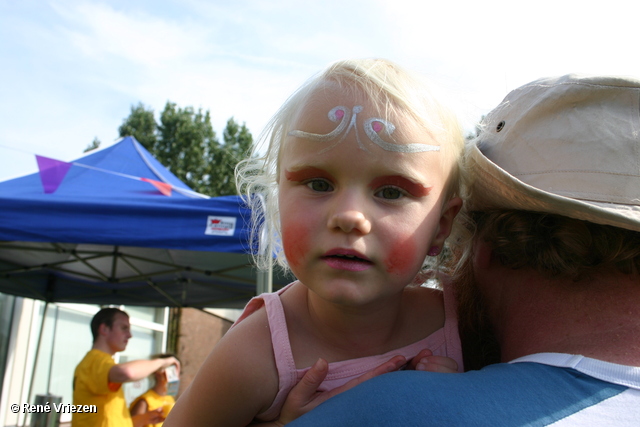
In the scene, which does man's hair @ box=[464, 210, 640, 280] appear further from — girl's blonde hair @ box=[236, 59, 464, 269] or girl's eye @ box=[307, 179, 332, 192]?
girl's eye @ box=[307, 179, 332, 192]

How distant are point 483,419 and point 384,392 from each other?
0.16 meters

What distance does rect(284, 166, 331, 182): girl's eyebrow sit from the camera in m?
1.08

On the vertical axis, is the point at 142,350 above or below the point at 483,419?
below

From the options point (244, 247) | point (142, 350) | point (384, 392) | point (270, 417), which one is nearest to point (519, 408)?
point (384, 392)

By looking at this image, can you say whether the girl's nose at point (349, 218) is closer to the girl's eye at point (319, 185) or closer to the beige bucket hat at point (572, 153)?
the girl's eye at point (319, 185)

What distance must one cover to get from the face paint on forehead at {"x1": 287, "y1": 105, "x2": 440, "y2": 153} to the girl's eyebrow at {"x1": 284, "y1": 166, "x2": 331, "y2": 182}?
4cm

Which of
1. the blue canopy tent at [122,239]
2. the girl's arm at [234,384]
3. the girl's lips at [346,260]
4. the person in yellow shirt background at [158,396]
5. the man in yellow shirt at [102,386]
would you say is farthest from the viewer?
the person in yellow shirt background at [158,396]

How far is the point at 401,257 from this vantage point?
1.07 m

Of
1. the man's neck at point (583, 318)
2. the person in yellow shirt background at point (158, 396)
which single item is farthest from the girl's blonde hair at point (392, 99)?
the person in yellow shirt background at point (158, 396)

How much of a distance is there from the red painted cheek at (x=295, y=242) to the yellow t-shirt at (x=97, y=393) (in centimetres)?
411

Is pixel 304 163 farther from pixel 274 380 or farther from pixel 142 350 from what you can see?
pixel 142 350

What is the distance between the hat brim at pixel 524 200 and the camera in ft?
2.96

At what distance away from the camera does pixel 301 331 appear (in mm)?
1252

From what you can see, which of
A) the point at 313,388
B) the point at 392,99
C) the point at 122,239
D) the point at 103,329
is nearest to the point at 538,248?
the point at 392,99
